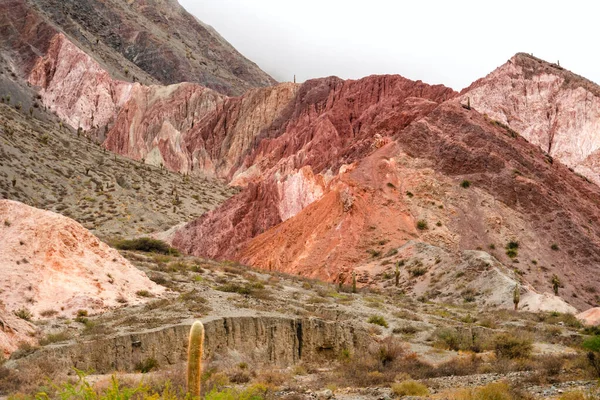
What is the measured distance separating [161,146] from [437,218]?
73.3 meters

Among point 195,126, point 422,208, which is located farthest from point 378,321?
point 195,126

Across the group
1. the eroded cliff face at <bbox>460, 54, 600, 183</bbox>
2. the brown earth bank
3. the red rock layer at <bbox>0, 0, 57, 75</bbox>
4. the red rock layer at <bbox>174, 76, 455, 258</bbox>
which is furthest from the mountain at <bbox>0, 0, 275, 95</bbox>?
the eroded cliff face at <bbox>460, 54, 600, 183</bbox>

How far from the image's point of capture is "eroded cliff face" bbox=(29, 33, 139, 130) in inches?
4656

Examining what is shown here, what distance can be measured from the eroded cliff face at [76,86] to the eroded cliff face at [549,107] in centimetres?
7070

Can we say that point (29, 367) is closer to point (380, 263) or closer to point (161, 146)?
point (380, 263)

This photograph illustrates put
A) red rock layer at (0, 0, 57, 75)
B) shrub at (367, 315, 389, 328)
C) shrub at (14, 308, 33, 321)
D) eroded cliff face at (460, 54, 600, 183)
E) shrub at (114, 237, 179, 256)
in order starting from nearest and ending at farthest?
shrub at (14, 308, 33, 321) → shrub at (367, 315, 389, 328) → shrub at (114, 237, 179, 256) → eroded cliff face at (460, 54, 600, 183) → red rock layer at (0, 0, 57, 75)

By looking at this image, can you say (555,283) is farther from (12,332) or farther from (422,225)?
(12,332)

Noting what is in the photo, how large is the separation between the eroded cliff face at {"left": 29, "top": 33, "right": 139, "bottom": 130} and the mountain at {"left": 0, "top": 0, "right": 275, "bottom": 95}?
2.25 metres

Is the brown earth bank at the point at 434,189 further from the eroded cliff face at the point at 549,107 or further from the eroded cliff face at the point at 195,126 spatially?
the eroded cliff face at the point at 195,126

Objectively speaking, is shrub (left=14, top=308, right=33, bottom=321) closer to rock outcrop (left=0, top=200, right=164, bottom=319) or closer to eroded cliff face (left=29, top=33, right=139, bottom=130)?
rock outcrop (left=0, top=200, right=164, bottom=319)

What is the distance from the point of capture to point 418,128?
58.4m

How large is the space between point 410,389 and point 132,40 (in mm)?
157472

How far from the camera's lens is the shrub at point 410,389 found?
14.6 meters

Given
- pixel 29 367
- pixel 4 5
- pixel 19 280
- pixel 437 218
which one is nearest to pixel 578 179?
pixel 437 218
